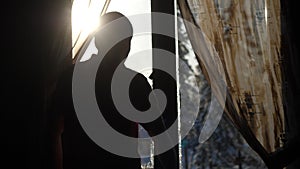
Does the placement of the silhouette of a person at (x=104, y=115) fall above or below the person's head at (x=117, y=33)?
below

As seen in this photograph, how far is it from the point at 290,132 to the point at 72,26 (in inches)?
46.8

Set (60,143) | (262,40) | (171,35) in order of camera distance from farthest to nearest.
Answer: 1. (171,35)
2. (262,40)
3. (60,143)

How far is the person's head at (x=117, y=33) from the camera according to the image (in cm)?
178

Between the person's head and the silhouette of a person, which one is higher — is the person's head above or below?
above

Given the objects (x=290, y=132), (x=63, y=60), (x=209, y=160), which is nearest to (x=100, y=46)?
(x=63, y=60)

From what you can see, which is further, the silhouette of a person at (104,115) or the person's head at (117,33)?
the person's head at (117,33)

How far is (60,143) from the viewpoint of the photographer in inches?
66.8

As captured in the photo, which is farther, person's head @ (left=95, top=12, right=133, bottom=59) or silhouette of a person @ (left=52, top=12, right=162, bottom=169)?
person's head @ (left=95, top=12, right=133, bottom=59)

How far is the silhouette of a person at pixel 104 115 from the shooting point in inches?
64.9

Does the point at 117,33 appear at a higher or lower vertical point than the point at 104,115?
higher

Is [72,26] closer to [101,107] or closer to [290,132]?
[101,107]

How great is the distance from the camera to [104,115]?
173 cm

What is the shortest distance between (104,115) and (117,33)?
38 cm

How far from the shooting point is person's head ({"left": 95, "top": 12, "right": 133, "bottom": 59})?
1.78m
